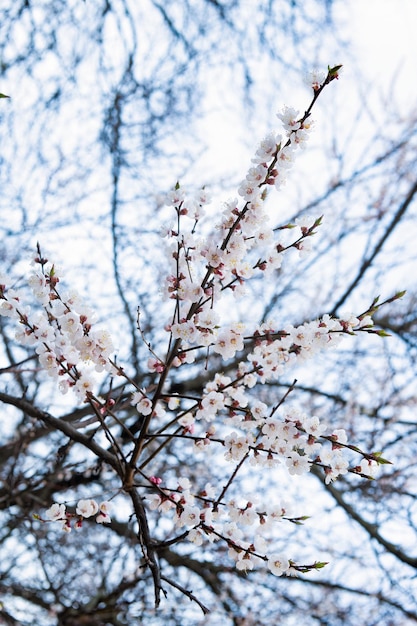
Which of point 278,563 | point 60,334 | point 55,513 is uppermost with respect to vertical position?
point 60,334

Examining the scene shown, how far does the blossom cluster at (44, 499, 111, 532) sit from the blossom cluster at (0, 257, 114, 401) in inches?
12.9

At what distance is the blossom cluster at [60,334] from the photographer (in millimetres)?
1771

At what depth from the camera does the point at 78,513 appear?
1.84 metres

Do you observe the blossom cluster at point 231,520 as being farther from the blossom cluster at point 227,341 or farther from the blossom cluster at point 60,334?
the blossom cluster at point 60,334

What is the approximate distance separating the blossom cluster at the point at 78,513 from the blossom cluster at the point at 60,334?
0.33 metres

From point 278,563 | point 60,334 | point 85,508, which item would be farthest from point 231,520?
point 60,334

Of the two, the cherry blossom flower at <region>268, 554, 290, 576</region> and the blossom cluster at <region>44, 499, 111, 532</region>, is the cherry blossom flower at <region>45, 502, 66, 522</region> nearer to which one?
the blossom cluster at <region>44, 499, 111, 532</region>

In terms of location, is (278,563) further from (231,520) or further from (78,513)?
(78,513)

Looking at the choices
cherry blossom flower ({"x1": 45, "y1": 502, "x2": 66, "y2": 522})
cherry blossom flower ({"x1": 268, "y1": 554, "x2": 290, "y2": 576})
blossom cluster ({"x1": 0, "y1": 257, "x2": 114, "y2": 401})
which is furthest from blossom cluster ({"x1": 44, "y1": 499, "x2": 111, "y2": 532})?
cherry blossom flower ({"x1": 268, "y1": 554, "x2": 290, "y2": 576})

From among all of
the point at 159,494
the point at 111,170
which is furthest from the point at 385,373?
the point at 159,494

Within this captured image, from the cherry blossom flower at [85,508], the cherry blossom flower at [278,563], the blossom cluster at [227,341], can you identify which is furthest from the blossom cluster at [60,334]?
the cherry blossom flower at [278,563]

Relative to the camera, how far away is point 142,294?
15.7ft

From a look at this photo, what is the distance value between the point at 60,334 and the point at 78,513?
543 millimetres

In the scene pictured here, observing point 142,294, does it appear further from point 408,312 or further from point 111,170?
point 408,312
